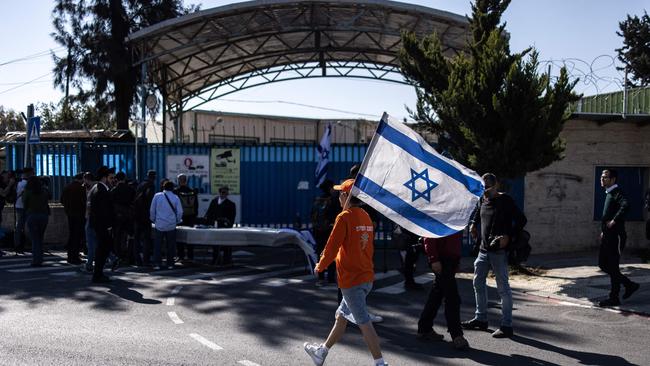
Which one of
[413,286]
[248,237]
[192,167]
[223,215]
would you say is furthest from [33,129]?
[413,286]

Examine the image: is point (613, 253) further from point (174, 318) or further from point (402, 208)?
point (174, 318)

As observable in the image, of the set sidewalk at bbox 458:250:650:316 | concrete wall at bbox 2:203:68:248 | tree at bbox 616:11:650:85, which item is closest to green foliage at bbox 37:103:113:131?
concrete wall at bbox 2:203:68:248

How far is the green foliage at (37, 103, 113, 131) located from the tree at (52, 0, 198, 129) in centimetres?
136

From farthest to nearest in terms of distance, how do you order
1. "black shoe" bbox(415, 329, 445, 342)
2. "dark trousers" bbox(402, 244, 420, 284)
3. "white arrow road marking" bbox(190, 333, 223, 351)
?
1. "dark trousers" bbox(402, 244, 420, 284)
2. "black shoe" bbox(415, 329, 445, 342)
3. "white arrow road marking" bbox(190, 333, 223, 351)

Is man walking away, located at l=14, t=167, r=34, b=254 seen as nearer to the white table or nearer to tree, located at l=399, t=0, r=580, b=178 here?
the white table

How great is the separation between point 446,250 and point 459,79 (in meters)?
5.57

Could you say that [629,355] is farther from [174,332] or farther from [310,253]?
[310,253]

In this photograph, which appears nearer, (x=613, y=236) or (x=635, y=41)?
(x=613, y=236)

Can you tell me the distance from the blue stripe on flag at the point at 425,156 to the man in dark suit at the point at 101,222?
239 inches

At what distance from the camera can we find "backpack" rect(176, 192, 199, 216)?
13.8 metres

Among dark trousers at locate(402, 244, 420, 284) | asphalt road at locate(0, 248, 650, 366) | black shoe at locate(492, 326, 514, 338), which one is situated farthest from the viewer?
dark trousers at locate(402, 244, 420, 284)

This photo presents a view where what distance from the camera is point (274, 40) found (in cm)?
2189

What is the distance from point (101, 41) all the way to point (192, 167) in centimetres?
1174

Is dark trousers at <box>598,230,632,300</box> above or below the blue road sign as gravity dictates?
below
